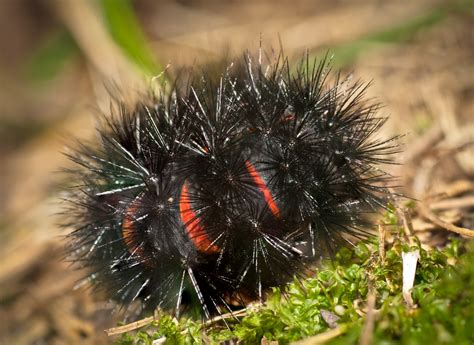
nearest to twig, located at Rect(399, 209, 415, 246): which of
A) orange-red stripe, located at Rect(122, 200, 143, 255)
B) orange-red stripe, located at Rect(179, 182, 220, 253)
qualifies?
orange-red stripe, located at Rect(179, 182, 220, 253)

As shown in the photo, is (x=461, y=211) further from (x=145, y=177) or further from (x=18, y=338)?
(x=18, y=338)

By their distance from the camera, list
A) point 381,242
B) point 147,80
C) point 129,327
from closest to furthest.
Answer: point 381,242 < point 129,327 < point 147,80

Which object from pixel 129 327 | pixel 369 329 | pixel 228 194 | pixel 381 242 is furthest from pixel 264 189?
pixel 129 327

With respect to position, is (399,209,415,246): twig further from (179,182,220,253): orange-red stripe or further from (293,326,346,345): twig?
(179,182,220,253): orange-red stripe

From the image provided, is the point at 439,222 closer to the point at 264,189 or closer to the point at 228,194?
the point at 264,189

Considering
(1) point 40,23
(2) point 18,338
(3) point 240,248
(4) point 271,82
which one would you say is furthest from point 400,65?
(1) point 40,23

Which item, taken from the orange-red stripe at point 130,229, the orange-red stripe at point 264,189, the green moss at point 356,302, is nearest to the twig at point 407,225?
the green moss at point 356,302
